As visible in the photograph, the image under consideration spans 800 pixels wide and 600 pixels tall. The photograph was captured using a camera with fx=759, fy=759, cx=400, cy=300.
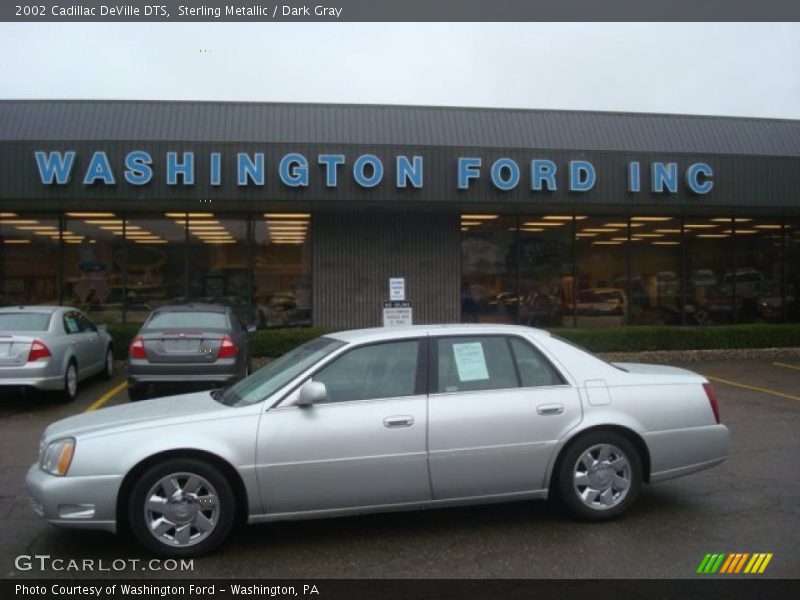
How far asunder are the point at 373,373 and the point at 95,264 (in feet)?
41.6

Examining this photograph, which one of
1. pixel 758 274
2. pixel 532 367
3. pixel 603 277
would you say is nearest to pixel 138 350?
pixel 532 367

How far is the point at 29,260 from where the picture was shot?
16.2 metres

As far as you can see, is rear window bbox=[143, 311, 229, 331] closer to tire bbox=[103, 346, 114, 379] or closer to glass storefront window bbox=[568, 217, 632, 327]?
tire bbox=[103, 346, 114, 379]

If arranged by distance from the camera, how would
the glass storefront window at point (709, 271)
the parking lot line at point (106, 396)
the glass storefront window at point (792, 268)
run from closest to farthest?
the parking lot line at point (106, 396) → the glass storefront window at point (709, 271) → the glass storefront window at point (792, 268)

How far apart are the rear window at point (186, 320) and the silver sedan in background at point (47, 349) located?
1268 mm

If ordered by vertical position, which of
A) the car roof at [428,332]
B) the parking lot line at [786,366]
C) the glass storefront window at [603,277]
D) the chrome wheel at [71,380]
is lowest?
the parking lot line at [786,366]

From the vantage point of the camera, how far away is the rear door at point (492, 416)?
16.8 ft

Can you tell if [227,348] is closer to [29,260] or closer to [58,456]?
[58,456]

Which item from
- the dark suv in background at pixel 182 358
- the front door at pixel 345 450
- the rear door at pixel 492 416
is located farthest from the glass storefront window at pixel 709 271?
the front door at pixel 345 450

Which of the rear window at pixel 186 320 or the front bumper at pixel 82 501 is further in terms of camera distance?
the rear window at pixel 186 320

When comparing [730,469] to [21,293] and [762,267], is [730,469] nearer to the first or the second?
[762,267]

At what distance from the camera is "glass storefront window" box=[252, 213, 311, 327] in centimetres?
1639

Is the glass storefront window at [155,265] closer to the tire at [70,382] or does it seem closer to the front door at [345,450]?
the tire at [70,382]

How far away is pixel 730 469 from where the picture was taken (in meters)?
6.94
